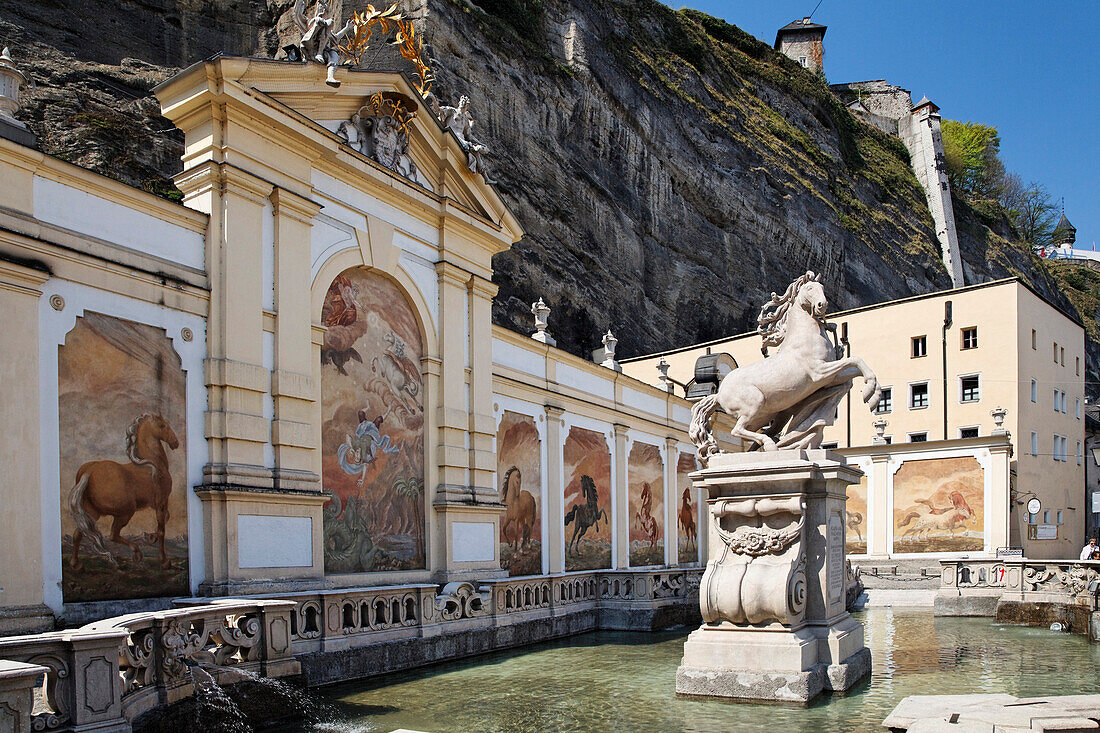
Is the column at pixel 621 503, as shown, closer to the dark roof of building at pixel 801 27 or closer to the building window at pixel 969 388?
the building window at pixel 969 388

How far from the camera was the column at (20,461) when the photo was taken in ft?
29.9

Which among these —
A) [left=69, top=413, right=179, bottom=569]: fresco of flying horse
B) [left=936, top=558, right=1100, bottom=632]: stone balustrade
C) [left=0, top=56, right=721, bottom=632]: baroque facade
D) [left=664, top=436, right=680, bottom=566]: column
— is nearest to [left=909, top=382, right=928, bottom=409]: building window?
[left=664, top=436, right=680, bottom=566]: column

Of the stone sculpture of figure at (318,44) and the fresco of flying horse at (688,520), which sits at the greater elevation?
the stone sculpture of figure at (318,44)

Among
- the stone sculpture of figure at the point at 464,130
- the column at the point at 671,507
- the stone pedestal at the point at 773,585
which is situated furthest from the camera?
the column at the point at 671,507

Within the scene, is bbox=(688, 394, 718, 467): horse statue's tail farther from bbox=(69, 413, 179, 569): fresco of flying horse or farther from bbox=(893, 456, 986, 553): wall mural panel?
bbox=(893, 456, 986, 553): wall mural panel

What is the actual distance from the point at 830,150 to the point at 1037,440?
31.5 meters

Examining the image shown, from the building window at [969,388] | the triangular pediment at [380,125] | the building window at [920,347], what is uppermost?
the triangular pediment at [380,125]

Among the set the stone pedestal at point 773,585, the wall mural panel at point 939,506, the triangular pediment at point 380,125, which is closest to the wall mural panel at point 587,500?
the triangular pediment at point 380,125

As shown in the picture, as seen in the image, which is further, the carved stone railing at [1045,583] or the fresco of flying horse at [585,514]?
the fresco of flying horse at [585,514]

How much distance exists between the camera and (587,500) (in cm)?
2100

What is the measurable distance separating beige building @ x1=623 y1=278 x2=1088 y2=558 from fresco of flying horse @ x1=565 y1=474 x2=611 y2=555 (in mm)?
17322

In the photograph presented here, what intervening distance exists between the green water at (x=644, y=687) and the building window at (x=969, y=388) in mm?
23278

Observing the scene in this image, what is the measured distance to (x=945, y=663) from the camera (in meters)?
10.9

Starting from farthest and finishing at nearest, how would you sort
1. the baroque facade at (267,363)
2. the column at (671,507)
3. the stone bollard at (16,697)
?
the column at (671,507) < the baroque facade at (267,363) < the stone bollard at (16,697)
